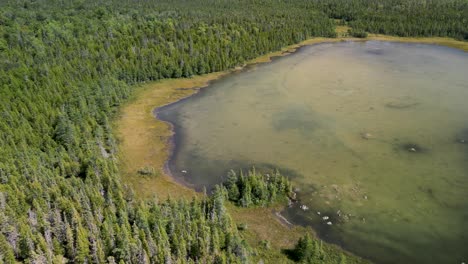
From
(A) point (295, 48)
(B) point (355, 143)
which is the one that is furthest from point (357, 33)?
(B) point (355, 143)

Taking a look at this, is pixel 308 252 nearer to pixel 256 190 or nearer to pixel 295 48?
pixel 256 190

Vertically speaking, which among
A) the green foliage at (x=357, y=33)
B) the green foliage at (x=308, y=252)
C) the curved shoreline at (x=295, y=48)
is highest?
the green foliage at (x=357, y=33)

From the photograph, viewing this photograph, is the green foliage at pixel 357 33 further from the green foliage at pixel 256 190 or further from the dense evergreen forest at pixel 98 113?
the green foliage at pixel 256 190

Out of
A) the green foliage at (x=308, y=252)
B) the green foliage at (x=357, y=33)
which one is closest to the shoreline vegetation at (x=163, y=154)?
the green foliage at (x=308, y=252)

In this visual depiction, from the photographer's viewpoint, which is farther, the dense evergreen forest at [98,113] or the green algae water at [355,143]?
the green algae water at [355,143]

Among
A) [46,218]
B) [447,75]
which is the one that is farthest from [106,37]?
[447,75]

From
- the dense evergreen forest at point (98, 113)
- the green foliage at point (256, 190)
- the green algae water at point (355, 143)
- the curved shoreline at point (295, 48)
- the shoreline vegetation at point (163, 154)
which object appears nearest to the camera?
the dense evergreen forest at point (98, 113)

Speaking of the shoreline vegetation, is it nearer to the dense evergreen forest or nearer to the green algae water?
the green algae water

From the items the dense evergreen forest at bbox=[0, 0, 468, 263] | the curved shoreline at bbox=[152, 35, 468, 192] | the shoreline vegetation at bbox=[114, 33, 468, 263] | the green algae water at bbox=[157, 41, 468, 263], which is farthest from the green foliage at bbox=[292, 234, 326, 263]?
the curved shoreline at bbox=[152, 35, 468, 192]
